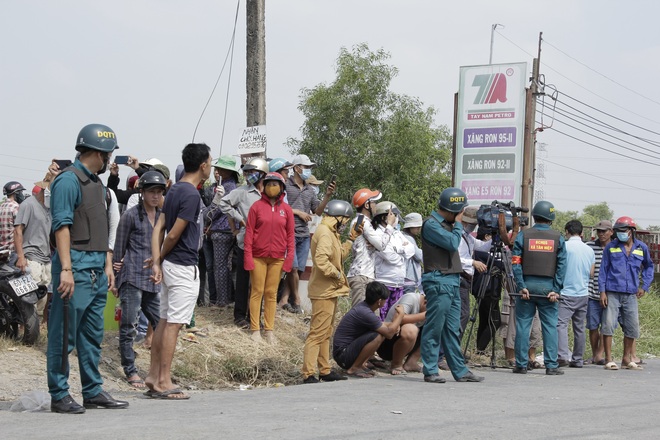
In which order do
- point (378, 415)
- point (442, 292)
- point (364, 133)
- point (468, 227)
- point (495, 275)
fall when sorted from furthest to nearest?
point (364, 133), point (468, 227), point (495, 275), point (442, 292), point (378, 415)

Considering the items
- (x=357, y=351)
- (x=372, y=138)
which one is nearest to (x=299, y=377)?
(x=357, y=351)

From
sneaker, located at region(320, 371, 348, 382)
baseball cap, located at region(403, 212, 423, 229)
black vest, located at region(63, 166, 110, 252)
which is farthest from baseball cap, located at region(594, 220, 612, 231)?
black vest, located at region(63, 166, 110, 252)

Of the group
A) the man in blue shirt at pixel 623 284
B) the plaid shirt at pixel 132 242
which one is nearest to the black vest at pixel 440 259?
the plaid shirt at pixel 132 242

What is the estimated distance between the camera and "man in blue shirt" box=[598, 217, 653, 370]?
44.9ft

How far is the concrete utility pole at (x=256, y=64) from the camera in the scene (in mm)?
14617

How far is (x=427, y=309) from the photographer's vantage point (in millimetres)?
10844

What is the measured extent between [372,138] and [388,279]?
34.5m

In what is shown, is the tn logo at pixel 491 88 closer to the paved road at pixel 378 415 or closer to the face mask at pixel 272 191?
the face mask at pixel 272 191

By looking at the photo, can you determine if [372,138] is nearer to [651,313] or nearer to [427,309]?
[651,313]

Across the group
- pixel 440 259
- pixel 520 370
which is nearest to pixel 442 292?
pixel 440 259

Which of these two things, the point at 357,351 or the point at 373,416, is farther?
the point at 357,351

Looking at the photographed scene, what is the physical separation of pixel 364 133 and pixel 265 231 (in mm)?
34895

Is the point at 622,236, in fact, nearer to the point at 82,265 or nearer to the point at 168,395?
the point at 168,395

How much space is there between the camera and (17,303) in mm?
9977
